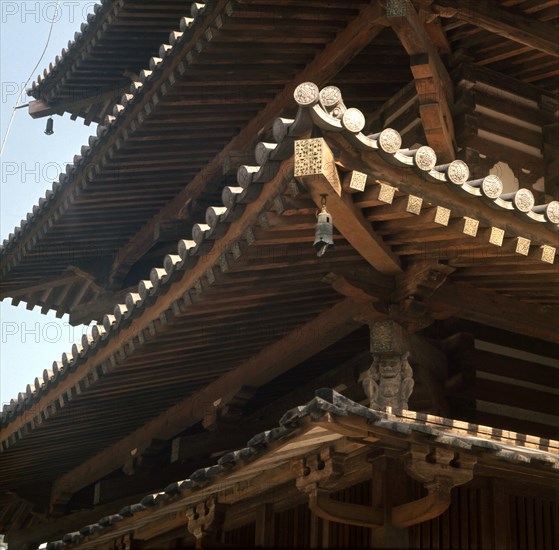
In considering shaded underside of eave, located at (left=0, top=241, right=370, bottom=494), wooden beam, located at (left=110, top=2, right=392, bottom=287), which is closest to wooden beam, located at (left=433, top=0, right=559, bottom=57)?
wooden beam, located at (left=110, top=2, right=392, bottom=287)

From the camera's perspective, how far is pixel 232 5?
11281 millimetres

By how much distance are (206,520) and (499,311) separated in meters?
2.85

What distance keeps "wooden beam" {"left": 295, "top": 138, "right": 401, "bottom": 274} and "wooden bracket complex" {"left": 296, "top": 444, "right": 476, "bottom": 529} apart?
1466 mm

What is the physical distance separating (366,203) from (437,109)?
2454 millimetres

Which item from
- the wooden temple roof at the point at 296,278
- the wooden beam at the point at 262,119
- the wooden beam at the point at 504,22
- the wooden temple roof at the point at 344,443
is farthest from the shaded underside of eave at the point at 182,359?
the wooden beam at the point at 504,22

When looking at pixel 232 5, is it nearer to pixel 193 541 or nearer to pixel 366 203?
pixel 366 203

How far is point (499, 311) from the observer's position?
32.3 feet

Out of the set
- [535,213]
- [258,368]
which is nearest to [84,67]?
[258,368]

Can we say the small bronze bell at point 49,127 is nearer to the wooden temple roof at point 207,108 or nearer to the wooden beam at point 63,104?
the wooden beam at point 63,104

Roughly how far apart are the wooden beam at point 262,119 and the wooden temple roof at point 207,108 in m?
0.02

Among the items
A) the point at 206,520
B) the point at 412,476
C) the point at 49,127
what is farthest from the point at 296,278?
the point at 49,127

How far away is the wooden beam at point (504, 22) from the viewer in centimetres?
1076

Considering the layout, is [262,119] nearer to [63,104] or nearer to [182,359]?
[182,359]

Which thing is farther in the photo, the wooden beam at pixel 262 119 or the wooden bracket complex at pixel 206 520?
the wooden beam at pixel 262 119
